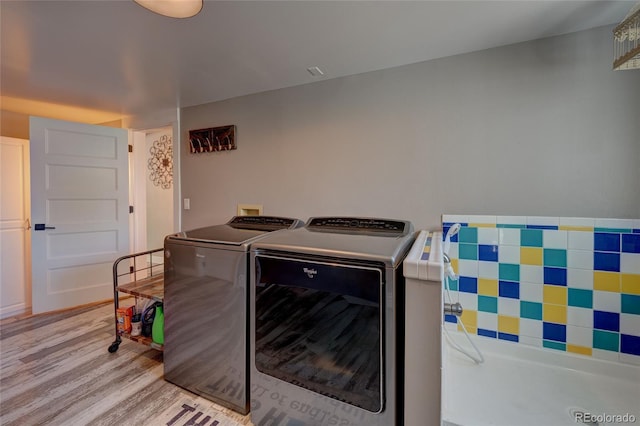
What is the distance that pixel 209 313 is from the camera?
1.47 metres

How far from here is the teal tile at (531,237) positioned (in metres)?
1.44

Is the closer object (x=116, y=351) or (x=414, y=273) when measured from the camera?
(x=414, y=273)

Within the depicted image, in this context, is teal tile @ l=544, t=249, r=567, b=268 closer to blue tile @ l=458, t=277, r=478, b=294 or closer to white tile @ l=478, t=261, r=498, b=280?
white tile @ l=478, t=261, r=498, b=280

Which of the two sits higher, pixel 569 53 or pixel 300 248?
pixel 569 53

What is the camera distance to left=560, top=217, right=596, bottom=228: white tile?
135cm

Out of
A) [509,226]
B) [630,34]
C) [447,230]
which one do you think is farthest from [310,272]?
[630,34]

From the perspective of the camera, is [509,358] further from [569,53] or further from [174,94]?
[174,94]

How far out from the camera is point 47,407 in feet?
4.88

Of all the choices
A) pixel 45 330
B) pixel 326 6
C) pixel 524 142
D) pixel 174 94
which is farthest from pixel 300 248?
pixel 45 330

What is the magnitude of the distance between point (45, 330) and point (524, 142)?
12.5 feet

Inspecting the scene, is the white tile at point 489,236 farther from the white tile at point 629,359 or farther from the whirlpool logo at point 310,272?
the whirlpool logo at point 310,272

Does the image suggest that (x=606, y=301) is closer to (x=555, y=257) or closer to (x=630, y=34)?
(x=555, y=257)

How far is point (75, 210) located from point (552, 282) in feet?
13.1

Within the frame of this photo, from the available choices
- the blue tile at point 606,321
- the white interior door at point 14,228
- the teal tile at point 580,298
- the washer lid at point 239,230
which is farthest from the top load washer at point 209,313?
the white interior door at point 14,228
